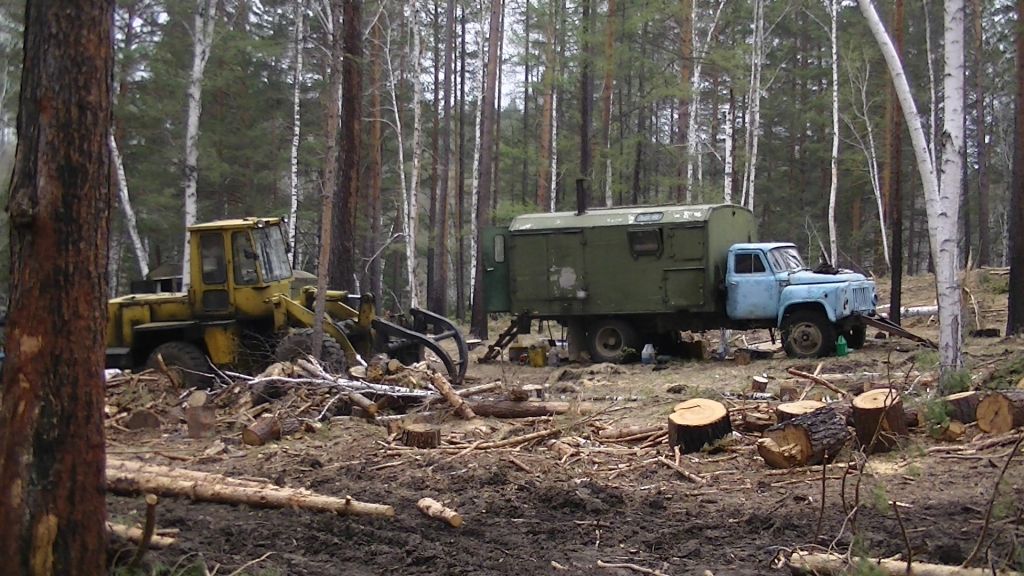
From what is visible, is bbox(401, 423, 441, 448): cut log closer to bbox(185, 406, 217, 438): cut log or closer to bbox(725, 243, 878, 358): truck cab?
bbox(185, 406, 217, 438): cut log

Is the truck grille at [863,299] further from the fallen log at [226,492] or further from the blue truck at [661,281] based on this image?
the fallen log at [226,492]

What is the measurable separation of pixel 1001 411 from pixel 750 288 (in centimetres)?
829

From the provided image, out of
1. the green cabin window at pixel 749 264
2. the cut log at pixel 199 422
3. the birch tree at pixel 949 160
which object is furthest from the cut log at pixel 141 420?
the green cabin window at pixel 749 264

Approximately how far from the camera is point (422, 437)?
8836 millimetres

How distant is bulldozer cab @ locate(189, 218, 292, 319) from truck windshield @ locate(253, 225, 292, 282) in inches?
0.5

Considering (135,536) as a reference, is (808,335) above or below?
above

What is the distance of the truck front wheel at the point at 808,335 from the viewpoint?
15.4m

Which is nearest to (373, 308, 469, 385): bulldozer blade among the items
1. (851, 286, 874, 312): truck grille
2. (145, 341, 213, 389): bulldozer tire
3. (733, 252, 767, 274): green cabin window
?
(145, 341, 213, 389): bulldozer tire

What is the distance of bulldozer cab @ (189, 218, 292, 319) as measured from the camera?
1220 cm

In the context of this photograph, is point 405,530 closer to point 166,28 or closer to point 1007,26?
point 166,28

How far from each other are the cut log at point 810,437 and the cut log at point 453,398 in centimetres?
384

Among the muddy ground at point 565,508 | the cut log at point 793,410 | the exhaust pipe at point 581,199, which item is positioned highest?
the exhaust pipe at point 581,199

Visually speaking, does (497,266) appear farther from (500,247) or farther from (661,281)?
(661,281)

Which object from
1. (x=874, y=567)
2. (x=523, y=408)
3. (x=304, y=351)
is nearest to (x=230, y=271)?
(x=304, y=351)
